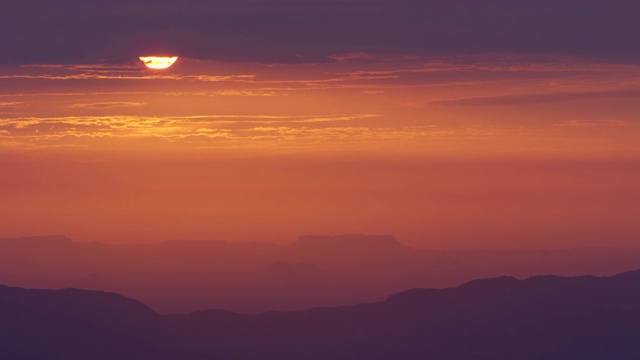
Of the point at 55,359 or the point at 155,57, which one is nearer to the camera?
the point at 155,57

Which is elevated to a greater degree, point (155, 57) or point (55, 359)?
point (55, 359)

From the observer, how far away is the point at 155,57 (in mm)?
77062

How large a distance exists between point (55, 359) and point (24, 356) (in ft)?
17.2

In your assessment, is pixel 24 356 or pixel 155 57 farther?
pixel 24 356

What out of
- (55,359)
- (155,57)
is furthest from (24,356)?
(155,57)

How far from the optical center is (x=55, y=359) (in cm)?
19875

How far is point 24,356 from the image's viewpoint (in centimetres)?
19625

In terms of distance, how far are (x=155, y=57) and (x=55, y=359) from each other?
132m

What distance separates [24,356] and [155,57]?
13042 centimetres

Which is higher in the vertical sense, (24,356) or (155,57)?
(24,356)

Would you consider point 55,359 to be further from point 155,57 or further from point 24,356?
point 155,57
